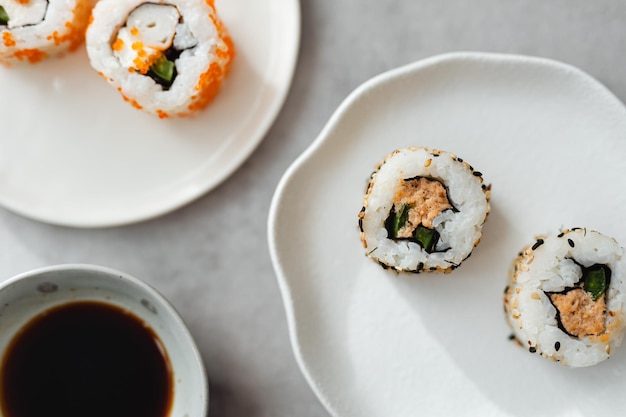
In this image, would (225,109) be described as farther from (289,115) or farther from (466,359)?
(466,359)

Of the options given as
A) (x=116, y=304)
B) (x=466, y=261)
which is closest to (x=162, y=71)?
(x=116, y=304)

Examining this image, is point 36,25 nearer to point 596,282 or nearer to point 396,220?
point 396,220

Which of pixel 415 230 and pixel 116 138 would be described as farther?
pixel 116 138

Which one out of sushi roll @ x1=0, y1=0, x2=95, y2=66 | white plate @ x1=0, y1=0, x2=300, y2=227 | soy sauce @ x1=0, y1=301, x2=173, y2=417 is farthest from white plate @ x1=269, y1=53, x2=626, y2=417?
sushi roll @ x1=0, y1=0, x2=95, y2=66

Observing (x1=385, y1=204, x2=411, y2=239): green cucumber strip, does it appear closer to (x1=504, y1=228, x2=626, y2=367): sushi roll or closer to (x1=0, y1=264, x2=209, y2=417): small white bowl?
(x1=504, y1=228, x2=626, y2=367): sushi roll

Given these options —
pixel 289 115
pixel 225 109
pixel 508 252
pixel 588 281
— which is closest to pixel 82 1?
pixel 225 109
